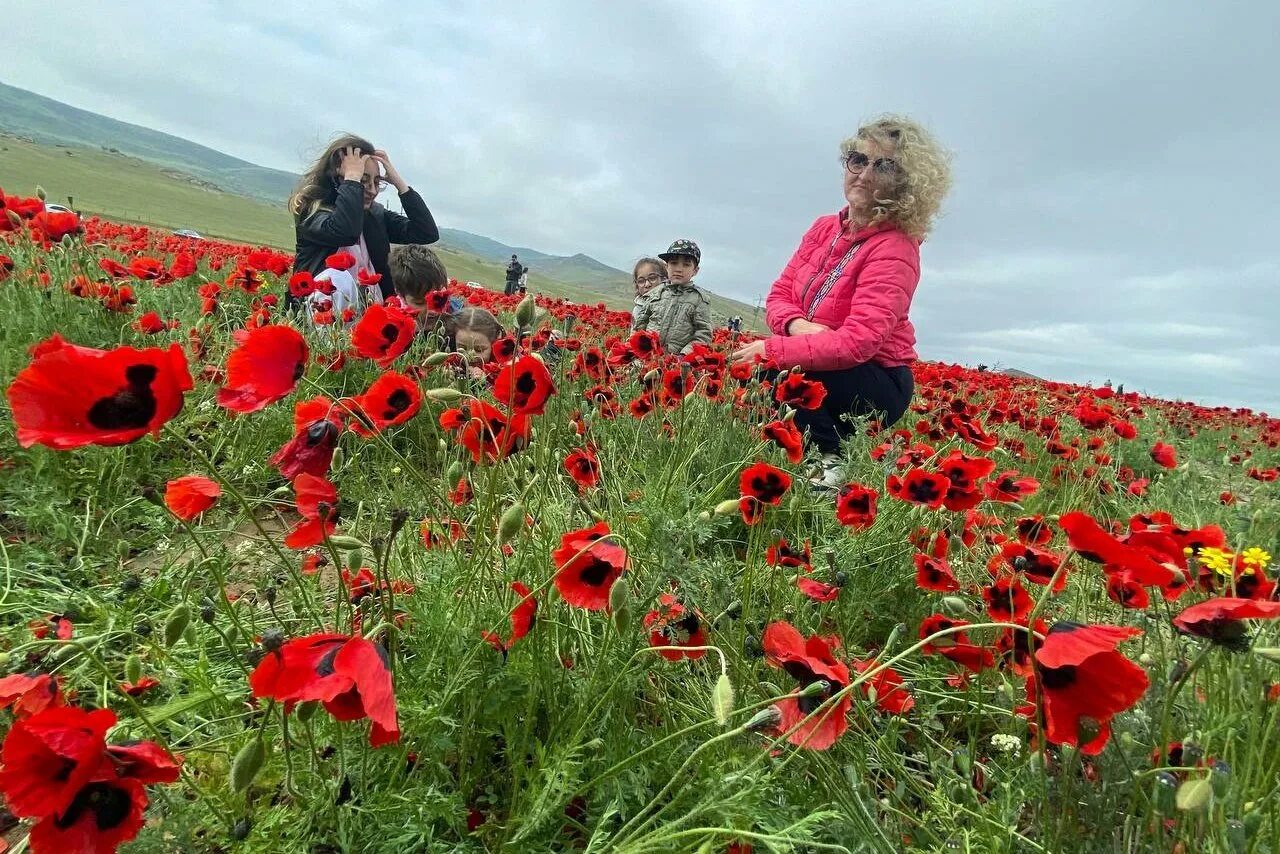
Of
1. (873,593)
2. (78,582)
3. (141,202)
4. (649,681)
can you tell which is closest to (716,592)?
(649,681)

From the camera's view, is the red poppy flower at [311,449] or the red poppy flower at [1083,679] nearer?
the red poppy flower at [1083,679]

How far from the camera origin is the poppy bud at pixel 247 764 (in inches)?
35.1

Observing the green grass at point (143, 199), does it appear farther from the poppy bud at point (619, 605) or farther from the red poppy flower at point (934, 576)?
the poppy bud at point (619, 605)

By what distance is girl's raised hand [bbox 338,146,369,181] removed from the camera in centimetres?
481

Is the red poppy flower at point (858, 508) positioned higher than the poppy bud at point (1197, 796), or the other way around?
the red poppy flower at point (858, 508)

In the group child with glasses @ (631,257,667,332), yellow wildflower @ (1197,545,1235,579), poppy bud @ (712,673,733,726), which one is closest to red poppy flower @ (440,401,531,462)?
poppy bud @ (712,673,733,726)

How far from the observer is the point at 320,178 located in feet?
16.3

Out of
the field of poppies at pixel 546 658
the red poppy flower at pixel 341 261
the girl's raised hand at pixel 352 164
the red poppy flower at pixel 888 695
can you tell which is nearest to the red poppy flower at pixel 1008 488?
the field of poppies at pixel 546 658

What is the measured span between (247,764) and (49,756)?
217mm

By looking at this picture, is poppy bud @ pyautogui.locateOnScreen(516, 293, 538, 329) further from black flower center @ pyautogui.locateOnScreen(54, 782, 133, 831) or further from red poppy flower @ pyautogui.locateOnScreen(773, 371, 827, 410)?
red poppy flower @ pyautogui.locateOnScreen(773, 371, 827, 410)

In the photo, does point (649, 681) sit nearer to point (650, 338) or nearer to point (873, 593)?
point (873, 593)

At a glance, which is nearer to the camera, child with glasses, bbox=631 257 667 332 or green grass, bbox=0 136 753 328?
child with glasses, bbox=631 257 667 332

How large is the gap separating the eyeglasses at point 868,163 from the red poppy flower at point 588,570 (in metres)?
3.23

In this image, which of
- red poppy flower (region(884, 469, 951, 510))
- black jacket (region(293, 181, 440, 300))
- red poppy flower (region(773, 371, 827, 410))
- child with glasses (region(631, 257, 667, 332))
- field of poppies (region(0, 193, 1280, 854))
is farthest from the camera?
child with glasses (region(631, 257, 667, 332))
